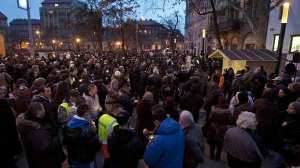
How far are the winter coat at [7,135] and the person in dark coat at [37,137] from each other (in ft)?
1.02

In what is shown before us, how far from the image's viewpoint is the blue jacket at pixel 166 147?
12.1ft

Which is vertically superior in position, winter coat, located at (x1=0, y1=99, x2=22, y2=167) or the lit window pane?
the lit window pane

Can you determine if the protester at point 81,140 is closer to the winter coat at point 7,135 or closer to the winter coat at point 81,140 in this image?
the winter coat at point 81,140

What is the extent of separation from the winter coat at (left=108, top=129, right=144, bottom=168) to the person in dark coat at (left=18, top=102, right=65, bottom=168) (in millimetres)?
1193

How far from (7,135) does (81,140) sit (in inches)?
54.0

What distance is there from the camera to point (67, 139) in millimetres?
4172

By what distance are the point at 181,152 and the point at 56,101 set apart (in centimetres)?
401

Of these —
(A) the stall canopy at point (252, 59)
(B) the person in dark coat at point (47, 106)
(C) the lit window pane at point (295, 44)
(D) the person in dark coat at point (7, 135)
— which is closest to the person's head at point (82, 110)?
(B) the person in dark coat at point (47, 106)

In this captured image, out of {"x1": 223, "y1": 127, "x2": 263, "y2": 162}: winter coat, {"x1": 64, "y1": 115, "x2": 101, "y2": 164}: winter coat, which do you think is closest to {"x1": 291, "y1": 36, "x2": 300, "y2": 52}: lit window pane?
{"x1": 223, "y1": 127, "x2": 263, "y2": 162}: winter coat

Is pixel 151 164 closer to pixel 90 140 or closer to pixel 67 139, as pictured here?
pixel 90 140

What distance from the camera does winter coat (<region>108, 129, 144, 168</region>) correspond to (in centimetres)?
370

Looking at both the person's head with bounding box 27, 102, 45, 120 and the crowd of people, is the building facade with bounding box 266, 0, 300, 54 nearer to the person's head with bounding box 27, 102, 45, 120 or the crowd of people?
the crowd of people

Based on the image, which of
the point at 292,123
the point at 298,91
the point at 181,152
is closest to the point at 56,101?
the point at 181,152

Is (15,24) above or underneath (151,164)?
above
